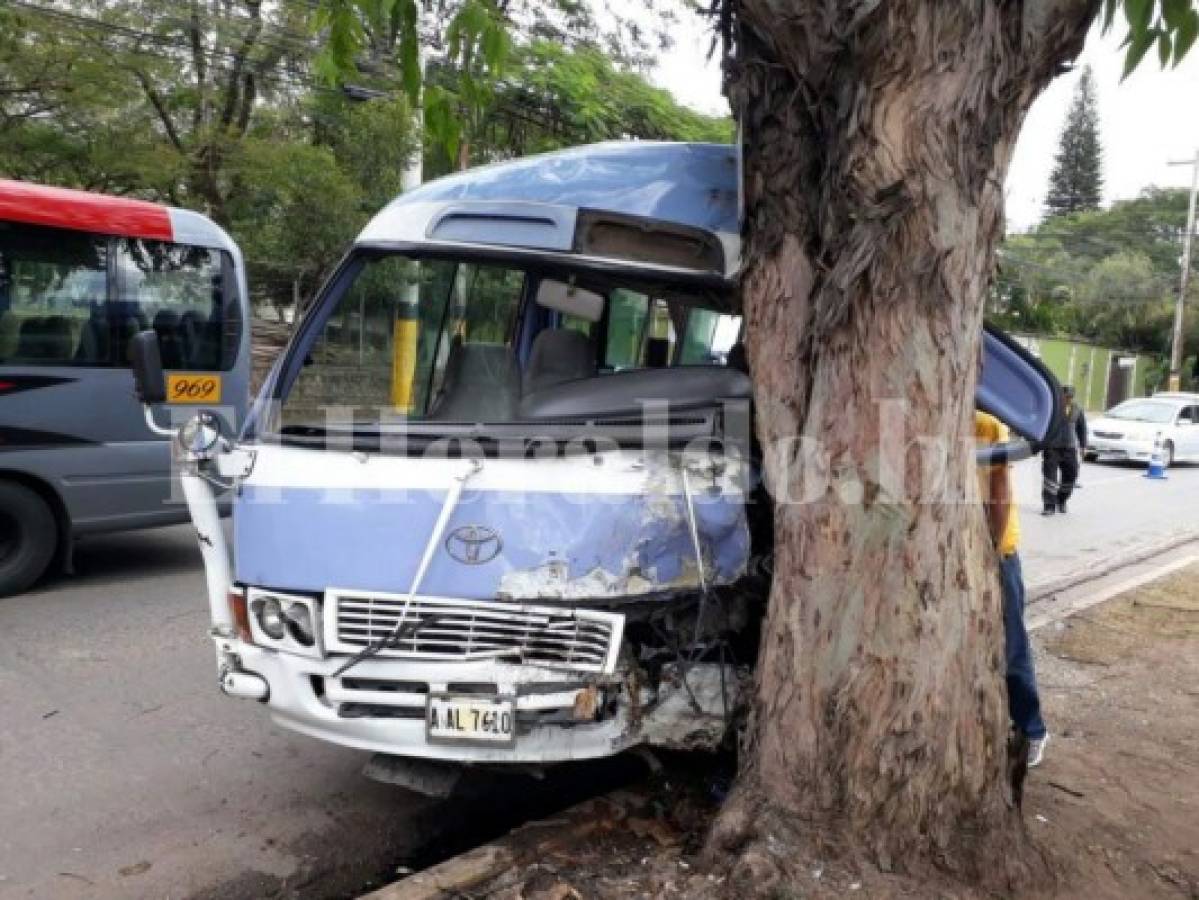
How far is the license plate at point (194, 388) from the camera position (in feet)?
24.7

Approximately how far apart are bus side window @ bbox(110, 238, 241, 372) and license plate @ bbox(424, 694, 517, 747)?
196 inches

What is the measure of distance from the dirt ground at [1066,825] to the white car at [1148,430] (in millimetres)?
17622

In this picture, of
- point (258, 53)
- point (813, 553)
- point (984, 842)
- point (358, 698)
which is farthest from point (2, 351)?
point (258, 53)

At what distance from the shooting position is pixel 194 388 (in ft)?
25.0

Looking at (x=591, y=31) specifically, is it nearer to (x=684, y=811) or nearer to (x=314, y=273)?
(x=314, y=273)

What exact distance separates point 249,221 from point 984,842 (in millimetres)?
14380

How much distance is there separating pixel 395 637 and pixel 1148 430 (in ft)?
72.5

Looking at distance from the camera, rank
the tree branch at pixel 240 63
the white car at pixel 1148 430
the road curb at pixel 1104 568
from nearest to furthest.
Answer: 1. the road curb at pixel 1104 568
2. the tree branch at pixel 240 63
3. the white car at pixel 1148 430

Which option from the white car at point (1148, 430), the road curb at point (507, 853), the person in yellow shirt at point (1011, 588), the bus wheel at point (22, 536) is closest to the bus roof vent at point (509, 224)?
the person in yellow shirt at point (1011, 588)

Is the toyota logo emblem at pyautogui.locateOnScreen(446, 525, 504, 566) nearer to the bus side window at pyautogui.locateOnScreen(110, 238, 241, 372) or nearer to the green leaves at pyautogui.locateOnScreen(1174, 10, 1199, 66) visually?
the green leaves at pyautogui.locateOnScreen(1174, 10, 1199, 66)

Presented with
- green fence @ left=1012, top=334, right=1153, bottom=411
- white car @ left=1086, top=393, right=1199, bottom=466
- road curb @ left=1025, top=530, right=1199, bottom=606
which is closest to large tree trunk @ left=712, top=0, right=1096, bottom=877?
road curb @ left=1025, top=530, right=1199, bottom=606

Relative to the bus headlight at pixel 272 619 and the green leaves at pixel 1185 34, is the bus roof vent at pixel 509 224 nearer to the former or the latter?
the bus headlight at pixel 272 619

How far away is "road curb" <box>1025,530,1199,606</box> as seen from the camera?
805 centimetres

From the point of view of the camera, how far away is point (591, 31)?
58.0ft
